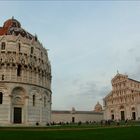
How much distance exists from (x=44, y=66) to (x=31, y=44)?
17.4ft

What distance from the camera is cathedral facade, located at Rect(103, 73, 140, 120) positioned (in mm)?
91631

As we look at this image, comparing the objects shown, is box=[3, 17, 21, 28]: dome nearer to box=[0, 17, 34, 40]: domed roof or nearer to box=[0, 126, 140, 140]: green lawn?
box=[0, 17, 34, 40]: domed roof

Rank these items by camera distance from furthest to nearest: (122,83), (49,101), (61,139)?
(122,83) < (49,101) < (61,139)

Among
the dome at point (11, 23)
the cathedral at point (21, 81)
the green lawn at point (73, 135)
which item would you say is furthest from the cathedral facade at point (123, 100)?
the green lawn at point (73, 135)

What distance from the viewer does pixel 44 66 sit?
5988 cm

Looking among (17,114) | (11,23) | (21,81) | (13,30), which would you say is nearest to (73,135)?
(17,114)

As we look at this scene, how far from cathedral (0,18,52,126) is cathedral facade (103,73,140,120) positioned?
132 feet

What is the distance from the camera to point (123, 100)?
314 ft

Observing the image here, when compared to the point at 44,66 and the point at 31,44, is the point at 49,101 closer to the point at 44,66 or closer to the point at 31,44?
the point at 44,66

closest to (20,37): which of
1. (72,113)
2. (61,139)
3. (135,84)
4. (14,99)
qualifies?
(14,99)

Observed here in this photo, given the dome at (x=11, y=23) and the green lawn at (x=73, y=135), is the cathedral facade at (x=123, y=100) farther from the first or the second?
the green lawn at (x=73, y=135)

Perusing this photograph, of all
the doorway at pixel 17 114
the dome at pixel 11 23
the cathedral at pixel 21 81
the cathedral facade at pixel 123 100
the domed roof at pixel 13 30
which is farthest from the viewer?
the cathedral facade at pixel 123 100

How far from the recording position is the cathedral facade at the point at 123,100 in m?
91.6

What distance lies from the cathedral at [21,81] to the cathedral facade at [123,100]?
40.3 m
